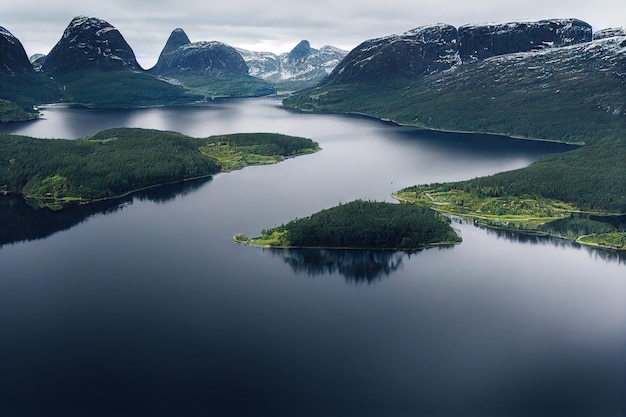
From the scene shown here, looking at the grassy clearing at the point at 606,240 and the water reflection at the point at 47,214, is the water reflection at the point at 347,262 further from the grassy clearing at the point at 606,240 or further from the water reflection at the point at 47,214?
the water reflection at the point at 47,214

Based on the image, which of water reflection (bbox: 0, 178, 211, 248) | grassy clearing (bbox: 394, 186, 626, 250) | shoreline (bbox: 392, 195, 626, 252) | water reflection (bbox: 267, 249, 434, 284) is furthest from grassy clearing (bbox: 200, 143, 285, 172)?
water reflection (bbox: 267, 249, 434, 284)

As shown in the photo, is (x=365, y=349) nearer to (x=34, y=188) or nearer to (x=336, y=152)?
(x=34, y=188)

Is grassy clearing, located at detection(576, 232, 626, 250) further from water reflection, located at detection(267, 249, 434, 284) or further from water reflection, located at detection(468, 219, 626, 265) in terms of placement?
water reflection, located at detection(267, 249, 434, 284)

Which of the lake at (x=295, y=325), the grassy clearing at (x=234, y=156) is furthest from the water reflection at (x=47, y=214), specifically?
the grassy clearing at (x=234, y=156)

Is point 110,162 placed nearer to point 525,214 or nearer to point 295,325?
point 295,325

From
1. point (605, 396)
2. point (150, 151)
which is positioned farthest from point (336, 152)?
point (605, 396)

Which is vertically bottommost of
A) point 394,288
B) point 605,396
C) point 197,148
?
point 605,396

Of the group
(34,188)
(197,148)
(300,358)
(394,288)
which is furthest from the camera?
(197,148)
